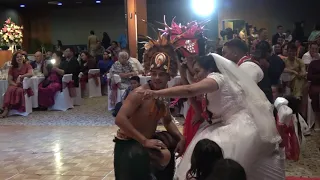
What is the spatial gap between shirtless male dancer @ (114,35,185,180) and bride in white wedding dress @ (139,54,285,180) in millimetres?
178

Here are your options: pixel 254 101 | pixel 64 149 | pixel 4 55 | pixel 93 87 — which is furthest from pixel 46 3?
pixel 254 101

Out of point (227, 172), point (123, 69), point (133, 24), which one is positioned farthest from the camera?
point (133, 24)

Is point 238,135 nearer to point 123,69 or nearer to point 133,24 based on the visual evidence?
point 123,69

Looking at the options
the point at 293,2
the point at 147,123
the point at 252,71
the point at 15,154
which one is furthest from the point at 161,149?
the point at 293,2

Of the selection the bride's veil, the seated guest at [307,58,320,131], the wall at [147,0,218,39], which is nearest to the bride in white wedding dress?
the bride's veil

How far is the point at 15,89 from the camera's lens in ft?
26.2

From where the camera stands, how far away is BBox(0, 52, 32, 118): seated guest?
7.96m

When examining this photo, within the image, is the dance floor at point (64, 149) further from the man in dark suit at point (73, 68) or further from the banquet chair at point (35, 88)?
the man in dark suit at point (73, 68)

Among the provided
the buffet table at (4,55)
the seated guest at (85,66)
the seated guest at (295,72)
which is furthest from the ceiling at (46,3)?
the seated guest at (295,72)

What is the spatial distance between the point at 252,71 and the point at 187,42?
781 millimetres

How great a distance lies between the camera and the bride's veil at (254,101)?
2.68 meters

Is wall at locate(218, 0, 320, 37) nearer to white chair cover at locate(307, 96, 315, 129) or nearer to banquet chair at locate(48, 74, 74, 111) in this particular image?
banquet chair at locate(48, 74, 74, 111)

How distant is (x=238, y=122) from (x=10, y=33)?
30.6ft

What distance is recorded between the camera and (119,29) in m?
18.6
